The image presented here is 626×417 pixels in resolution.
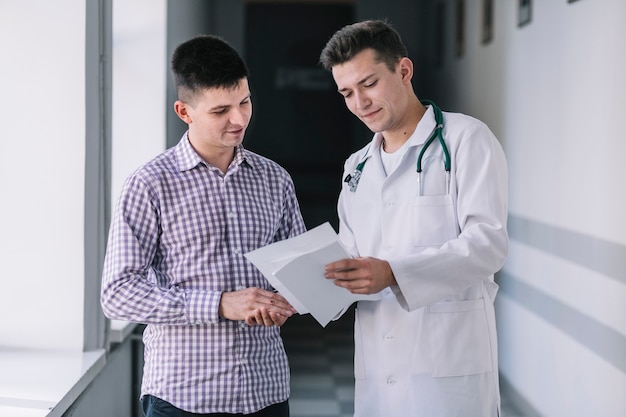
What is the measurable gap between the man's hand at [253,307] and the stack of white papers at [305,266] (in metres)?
0.03

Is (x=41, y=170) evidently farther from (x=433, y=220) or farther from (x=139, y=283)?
(x=433, y=220)

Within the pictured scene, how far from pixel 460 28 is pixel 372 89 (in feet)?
15.0

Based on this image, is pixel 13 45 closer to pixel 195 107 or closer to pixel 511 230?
pixel 195 107

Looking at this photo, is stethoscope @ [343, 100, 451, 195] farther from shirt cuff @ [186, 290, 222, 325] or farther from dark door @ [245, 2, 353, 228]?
dark door @ [245, 2, 353, 228]

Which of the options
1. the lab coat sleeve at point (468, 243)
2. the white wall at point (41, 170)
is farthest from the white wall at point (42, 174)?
the lab coat sleeve at point (468, 243)

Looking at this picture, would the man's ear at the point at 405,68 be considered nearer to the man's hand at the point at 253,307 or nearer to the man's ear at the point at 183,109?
the man's ear at the point at 183,109

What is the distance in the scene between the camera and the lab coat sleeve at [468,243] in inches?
68.5

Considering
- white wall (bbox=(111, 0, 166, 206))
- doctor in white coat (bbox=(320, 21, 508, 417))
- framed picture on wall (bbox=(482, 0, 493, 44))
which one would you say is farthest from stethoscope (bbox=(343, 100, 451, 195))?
framed picture on wall (bbox=(482, 0, 493, 44))

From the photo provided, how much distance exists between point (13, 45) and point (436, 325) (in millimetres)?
1562

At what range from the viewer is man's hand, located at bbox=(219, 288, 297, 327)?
160 centimetres

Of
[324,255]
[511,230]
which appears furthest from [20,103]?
[511,230]

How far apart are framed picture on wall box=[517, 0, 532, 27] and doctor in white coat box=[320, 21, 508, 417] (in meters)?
2.30

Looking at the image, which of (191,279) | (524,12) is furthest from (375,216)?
(524,12)

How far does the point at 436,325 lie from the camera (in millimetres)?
1846
